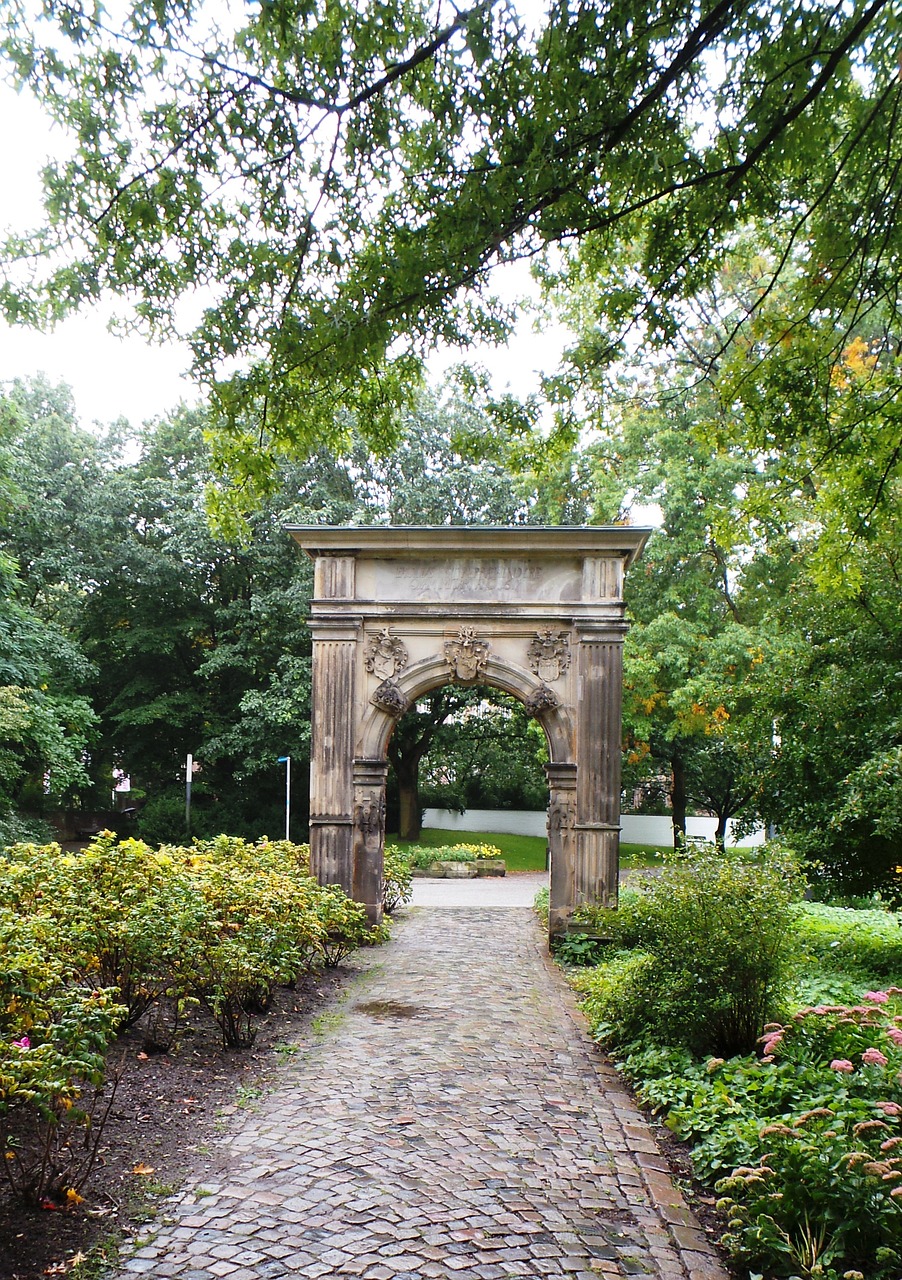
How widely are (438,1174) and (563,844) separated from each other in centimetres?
669

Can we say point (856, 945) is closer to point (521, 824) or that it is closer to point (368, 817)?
point (368, 817)

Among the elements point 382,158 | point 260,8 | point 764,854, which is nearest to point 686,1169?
point 764,854

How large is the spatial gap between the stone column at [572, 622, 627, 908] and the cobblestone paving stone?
3384 millimetres

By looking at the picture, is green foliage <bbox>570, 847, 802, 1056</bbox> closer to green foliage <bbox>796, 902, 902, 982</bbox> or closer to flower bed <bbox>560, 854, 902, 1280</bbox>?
flower bed <bbox>560, 854, 902, 1280</bbox>

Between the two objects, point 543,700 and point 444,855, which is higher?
point 543,700

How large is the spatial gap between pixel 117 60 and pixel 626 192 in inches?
94.0

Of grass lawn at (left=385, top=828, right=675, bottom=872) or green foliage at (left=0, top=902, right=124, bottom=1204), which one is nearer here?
green foliage at (left=0, top=902, right=124, bottom=1204)

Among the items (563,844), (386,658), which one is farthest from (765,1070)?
(386,658)

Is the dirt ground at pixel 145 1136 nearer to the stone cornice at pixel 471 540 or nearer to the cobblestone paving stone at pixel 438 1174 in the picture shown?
the cobblestone paving stone at pixel 438 1174

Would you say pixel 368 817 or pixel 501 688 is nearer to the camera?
pixel 368 817

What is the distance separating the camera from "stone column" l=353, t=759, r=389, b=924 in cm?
1139

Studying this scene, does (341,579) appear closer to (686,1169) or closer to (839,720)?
(839,720)

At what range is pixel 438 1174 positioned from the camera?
4.53 metres

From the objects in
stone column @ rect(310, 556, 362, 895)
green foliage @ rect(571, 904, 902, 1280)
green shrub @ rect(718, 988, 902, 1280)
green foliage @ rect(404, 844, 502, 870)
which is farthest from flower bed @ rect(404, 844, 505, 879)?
green shrub @ rect(718, 988, 902, 1280)
